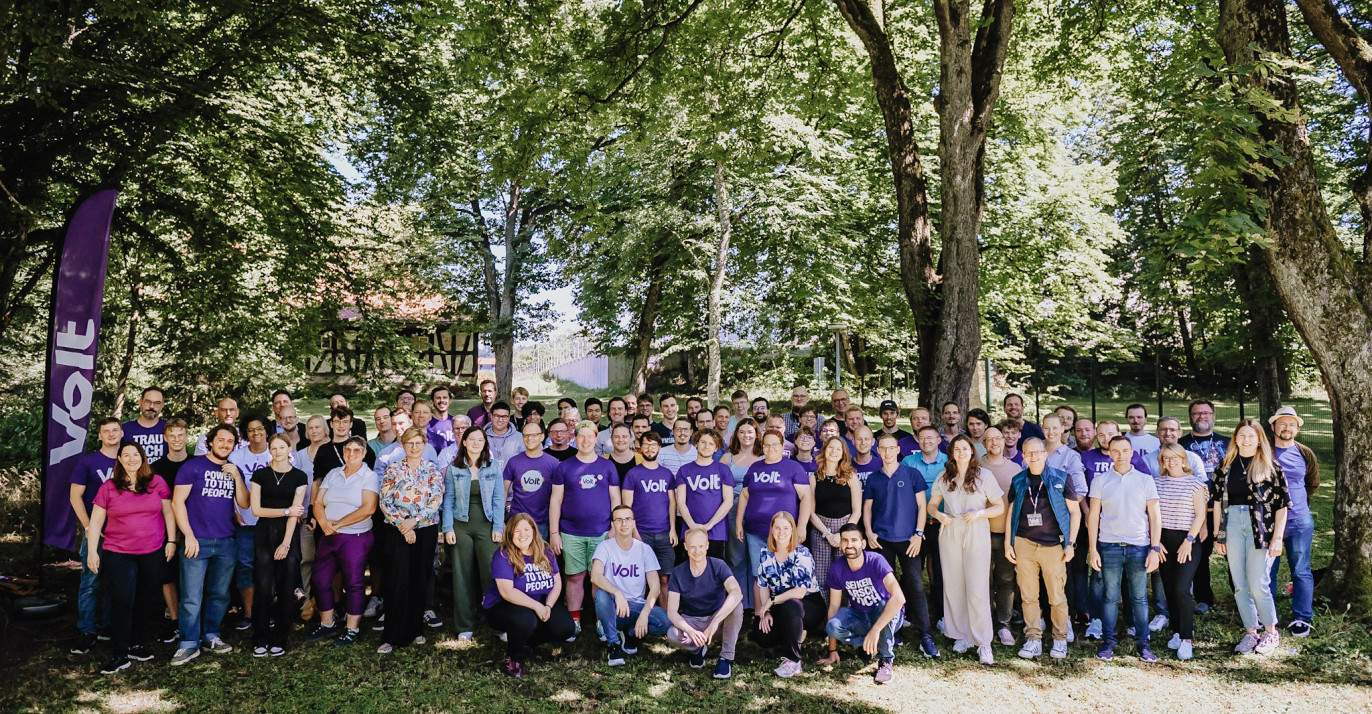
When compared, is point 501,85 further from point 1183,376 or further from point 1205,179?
point 1183,376

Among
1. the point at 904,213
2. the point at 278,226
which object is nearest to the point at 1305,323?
the point at 904,213

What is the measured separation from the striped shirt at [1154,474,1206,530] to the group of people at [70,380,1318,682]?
0.05ft

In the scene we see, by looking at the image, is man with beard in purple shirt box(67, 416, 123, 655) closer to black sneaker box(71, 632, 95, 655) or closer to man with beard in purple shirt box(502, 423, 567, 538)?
black sneaker box(71, 632, 95, 655)

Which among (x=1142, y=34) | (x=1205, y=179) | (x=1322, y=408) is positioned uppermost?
(x=1142, y=34)

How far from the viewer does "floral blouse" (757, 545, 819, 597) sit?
562cm

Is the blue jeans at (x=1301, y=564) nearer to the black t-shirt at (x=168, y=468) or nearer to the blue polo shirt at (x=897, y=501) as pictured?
the blue polo shirt at (x=897, y=501)

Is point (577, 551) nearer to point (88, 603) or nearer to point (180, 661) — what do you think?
point (180, 661)

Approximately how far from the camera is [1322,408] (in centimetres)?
1923

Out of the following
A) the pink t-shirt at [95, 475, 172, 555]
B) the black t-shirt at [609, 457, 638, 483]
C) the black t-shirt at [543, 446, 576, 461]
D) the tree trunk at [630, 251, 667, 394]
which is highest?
the tree trunk at [630, 251, 667, 394]

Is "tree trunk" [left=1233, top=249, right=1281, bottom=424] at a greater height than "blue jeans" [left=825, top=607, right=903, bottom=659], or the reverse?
"tree trunk" [left=1233, top=249, right=1281, bottom=424]

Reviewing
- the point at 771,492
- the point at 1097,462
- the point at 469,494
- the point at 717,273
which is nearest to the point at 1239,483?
the point at 1097,462

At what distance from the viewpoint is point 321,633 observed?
619cm

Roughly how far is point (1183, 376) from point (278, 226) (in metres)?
21.8

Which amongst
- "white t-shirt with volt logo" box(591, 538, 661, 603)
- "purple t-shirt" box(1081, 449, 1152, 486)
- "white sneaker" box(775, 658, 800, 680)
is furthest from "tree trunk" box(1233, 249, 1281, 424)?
"white t-shirt with volt logo" box(591, 538, 661, 603)
